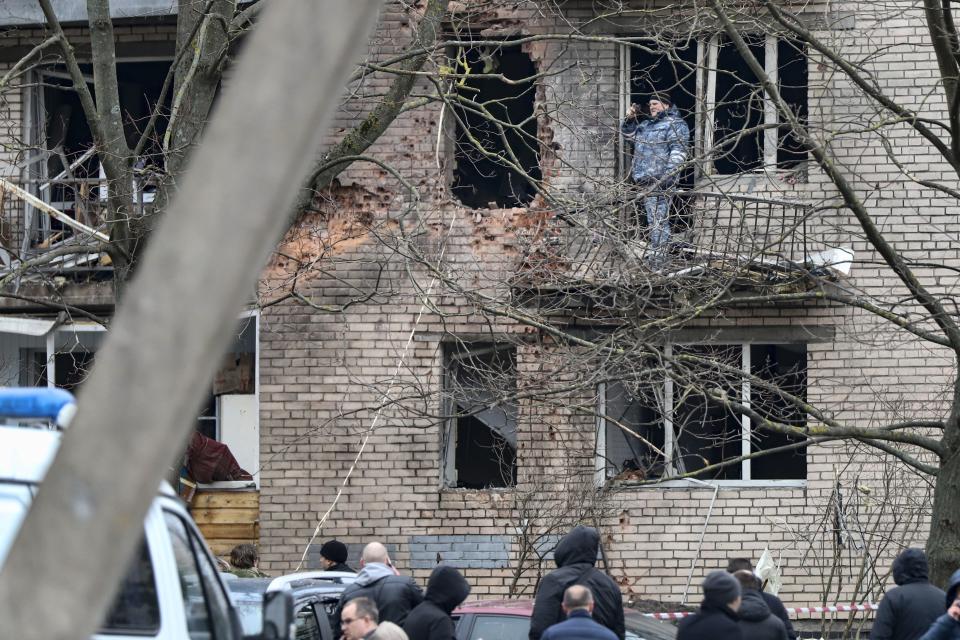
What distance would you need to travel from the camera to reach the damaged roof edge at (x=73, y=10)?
11484 mm

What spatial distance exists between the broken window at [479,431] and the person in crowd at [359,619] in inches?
209

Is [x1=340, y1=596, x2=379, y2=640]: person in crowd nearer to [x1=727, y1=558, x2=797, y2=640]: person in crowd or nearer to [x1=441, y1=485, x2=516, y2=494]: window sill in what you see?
[x1=727, y1=558, x2=797, y2=640]: person in crowd

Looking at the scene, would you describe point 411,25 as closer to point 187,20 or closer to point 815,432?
point 187,20

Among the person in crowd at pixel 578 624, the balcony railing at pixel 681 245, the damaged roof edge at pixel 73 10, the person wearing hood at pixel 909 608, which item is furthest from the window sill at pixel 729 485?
the damaged roof edge at pixel 73 10

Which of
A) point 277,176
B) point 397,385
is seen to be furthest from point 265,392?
point 277,176

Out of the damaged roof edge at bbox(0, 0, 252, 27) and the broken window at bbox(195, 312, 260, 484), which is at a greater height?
the damaged roof edge at bbox(0, 0, 252, 27)

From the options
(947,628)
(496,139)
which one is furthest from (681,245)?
(947,628)

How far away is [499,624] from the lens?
294 inches

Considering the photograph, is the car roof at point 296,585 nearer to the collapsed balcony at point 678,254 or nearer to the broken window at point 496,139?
the collapsed balcony at point 678,254

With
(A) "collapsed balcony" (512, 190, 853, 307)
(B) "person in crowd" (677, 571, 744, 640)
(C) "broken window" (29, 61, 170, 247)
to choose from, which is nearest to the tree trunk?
(A) "collapsed balcony" (512, 190, 853, 307)

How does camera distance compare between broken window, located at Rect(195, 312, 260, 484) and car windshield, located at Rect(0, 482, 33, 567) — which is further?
broken window, located at Rect(195, 312, 260, 484)

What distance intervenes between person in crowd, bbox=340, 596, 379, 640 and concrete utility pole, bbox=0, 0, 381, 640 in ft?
13.3

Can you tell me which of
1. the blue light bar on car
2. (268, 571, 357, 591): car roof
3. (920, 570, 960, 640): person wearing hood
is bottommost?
(268, 571, 357, 591): car roof

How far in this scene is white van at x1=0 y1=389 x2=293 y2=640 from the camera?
4062mm
